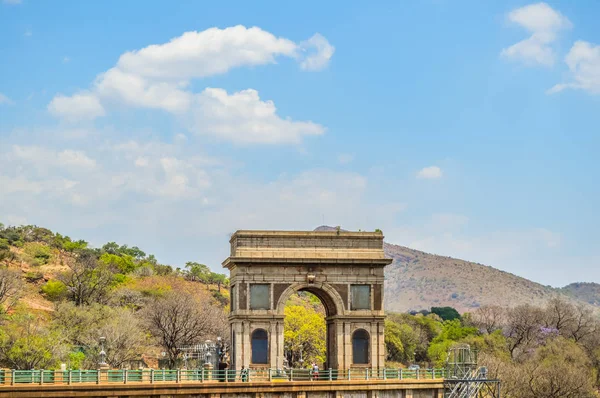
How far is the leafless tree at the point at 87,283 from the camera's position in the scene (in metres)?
111

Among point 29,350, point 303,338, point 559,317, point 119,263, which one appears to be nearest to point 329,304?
point 29,350

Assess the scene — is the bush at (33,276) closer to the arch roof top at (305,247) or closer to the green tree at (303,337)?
the green tree at (303,337)

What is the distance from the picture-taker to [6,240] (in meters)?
148

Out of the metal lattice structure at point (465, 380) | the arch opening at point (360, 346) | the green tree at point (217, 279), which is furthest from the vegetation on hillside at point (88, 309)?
the metal lattice structure at point (465, 380)

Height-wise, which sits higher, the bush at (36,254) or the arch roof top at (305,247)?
the bush at (36,254)

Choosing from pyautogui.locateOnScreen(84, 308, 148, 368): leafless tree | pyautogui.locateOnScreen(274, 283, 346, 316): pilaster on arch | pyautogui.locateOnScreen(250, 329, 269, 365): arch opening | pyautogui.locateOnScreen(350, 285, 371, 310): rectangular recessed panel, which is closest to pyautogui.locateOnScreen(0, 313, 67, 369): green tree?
pyautogui.locateOnScreen(84, 308, 148, 368): leafless tree

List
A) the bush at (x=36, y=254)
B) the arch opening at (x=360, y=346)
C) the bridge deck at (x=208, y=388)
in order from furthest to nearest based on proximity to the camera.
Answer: the bush at (x=36, y=254)
the arch opening at (x=360, y=346)
the bridge deck at (x=208, y=388)

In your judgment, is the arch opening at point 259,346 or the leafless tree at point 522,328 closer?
the arch opening at point 259,346

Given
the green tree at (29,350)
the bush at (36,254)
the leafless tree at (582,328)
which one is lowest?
the green tree at (29,350)

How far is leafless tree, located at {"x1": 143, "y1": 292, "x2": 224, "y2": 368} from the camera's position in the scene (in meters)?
93.7

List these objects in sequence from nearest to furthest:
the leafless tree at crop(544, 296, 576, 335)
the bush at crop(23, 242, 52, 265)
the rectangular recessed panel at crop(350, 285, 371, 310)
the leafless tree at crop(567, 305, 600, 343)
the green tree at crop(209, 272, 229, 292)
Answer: the rectangular recessed panel at crop(350, 285, 371, 310)
the leafless tree at crop(567, 305, 600, 343)
the leafless tree at crop(544, 296, 576, 335)
the bush at crop(23, 242, 52, 265)
the green tree at crop(209, 272, 229, 292)

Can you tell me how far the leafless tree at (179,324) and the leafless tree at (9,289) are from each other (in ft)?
56.8

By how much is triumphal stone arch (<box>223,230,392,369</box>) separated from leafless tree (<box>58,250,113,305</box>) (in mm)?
57632

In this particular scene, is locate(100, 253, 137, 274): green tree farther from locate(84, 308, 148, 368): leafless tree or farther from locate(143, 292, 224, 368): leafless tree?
locate(84, 308, 148, 368): leafless tree
